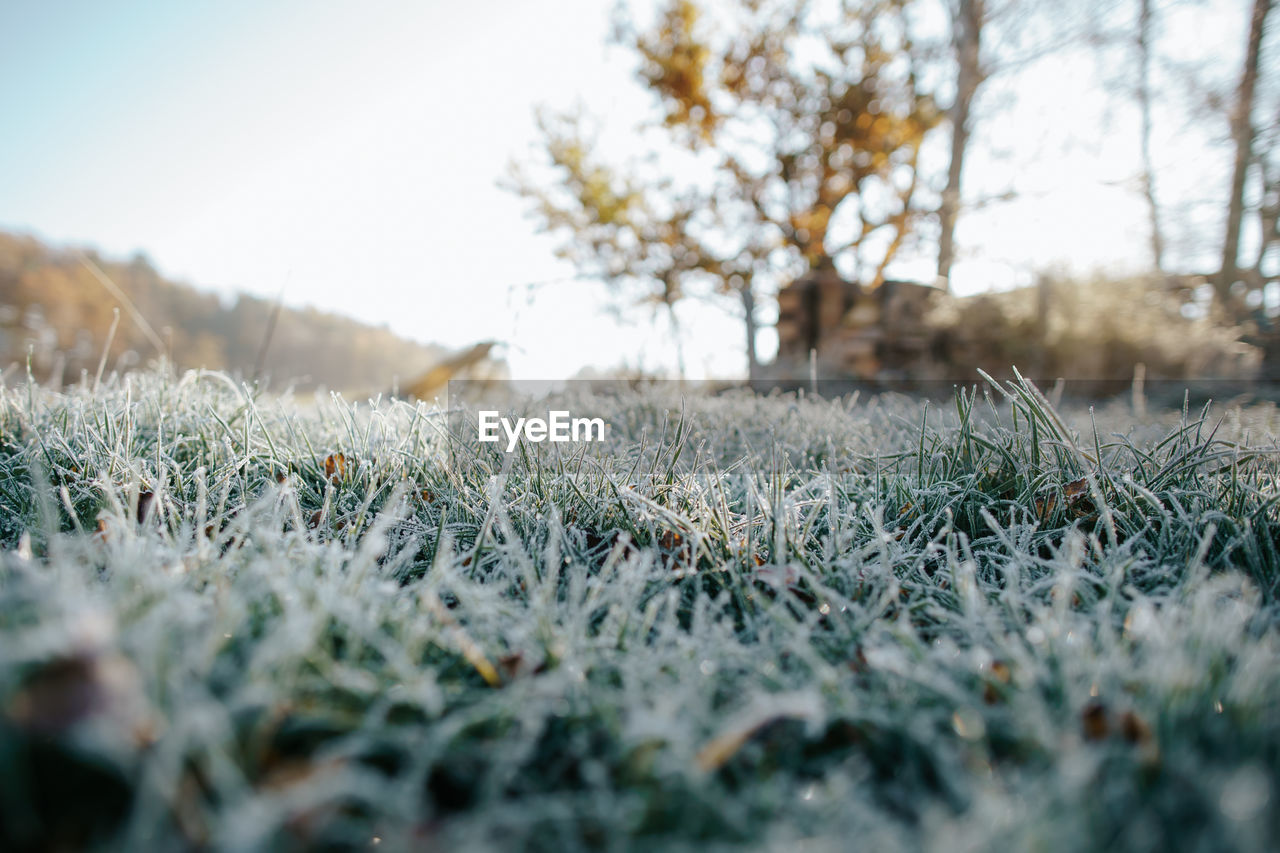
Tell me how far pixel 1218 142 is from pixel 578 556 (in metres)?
10.1

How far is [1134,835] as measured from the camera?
1.66ft

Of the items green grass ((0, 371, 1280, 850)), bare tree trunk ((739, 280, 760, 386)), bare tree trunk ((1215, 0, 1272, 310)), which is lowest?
green grass ((0, 371, 1280, 850))

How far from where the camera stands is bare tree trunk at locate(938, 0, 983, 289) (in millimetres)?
9461

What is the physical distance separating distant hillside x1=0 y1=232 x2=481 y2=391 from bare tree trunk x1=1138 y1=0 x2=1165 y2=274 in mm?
22448

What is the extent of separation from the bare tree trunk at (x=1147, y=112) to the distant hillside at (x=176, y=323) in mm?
22448

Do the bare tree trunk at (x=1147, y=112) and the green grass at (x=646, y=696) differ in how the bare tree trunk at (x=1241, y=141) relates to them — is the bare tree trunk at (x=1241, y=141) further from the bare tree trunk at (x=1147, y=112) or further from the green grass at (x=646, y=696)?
the green grass at (x=646, y=696)

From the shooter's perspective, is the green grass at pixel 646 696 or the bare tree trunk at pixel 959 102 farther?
the bare tree trunk at pixel 959 102

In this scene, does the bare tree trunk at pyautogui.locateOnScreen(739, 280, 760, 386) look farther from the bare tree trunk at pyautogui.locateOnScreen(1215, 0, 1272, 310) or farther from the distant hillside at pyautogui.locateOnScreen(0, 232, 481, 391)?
the distant hillside at pyautogui.locateOnScreen(0, 232, 481, 391)

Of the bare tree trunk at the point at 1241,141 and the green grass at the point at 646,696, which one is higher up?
the bare tree trunk at the point at 1241,141

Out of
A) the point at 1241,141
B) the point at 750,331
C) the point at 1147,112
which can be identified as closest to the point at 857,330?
the point at 750,331

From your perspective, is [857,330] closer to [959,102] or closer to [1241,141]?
[1241,141]

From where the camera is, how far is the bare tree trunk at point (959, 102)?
9.46 m

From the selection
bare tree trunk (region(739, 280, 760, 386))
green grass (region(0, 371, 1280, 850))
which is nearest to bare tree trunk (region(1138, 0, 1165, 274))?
bare tree trunk (region(739, 280, 760, 386))

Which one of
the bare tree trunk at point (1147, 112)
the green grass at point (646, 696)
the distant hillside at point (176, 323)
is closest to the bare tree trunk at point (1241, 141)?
the bare tree trunk at point (1147, 112)
